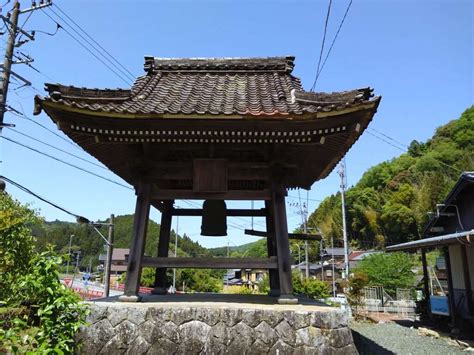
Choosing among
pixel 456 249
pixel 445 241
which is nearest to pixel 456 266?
pixel 456 249

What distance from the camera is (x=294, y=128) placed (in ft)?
18.1

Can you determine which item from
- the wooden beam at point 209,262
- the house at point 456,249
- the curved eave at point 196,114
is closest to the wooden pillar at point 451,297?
the house at point 456,249

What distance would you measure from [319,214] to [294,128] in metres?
75.8

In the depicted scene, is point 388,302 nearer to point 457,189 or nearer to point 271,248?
point 457,189

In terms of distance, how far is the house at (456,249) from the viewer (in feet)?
42.3

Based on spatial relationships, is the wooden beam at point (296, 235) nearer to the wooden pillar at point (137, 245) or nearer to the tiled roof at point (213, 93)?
the tiled roof at point (213, 93)

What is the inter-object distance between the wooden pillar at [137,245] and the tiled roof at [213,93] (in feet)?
5.36

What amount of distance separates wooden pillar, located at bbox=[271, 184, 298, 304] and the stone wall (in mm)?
602

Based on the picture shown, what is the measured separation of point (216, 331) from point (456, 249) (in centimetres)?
1436

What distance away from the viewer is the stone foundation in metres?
5.09

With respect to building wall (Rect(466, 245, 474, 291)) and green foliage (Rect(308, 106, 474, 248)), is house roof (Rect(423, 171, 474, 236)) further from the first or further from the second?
green foliage (Rect(308, 106, 474, 248))

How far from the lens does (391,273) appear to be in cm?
2828

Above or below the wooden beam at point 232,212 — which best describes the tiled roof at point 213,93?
above

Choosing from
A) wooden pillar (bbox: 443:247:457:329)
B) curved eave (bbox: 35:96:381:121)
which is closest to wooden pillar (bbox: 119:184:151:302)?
curved eave (bbox: 35:96:381:121)
